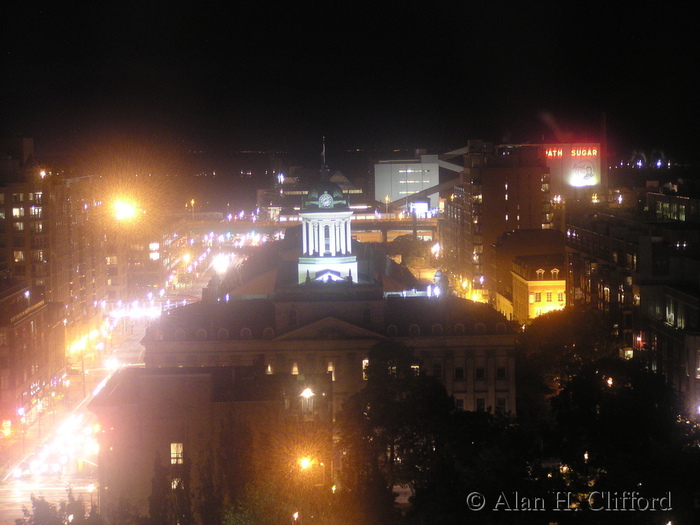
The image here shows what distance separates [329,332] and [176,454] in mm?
25562

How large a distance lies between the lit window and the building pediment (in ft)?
80.6

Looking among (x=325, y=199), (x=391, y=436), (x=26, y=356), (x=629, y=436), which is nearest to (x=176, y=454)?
(x=391, y=436)

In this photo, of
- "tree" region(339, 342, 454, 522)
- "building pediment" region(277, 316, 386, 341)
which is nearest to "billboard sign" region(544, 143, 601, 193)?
"building pediment" region(277, 316, 386, 341)

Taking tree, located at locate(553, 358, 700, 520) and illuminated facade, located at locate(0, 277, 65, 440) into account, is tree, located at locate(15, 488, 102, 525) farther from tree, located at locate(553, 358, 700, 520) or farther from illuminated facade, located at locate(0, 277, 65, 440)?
illuminated facade, located at locate(0, 277, 65, 440)

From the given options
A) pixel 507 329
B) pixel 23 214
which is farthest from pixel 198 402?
pixel 23 214

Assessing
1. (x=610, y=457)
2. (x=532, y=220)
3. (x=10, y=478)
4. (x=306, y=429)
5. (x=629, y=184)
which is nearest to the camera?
(x=610, y=457)

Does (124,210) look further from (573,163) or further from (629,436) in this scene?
(629,436)

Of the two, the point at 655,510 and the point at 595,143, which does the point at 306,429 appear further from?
the point at 595,143

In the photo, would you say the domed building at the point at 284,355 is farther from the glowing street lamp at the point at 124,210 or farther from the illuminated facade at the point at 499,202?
the glowing street lamp at the point at 124,210

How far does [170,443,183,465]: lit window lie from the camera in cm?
4312

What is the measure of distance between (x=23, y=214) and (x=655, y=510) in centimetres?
5968

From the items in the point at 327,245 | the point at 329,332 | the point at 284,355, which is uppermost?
the point at 327,245

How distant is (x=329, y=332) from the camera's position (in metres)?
68.1

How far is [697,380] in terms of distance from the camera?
59.3 meters
